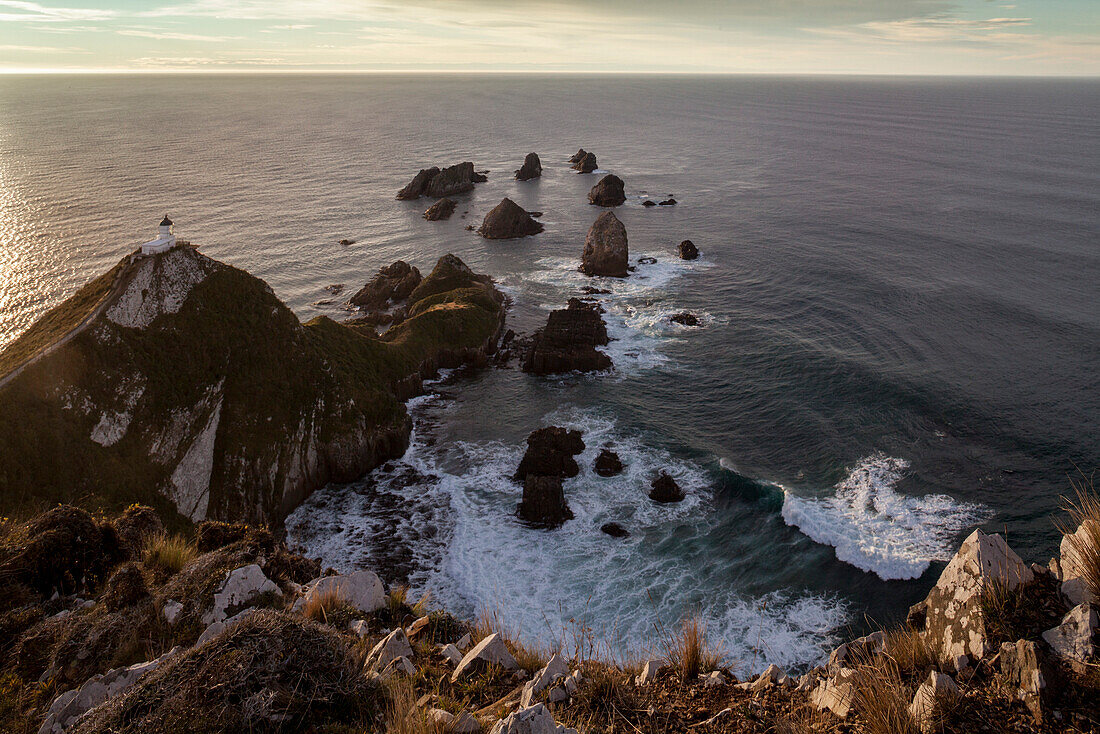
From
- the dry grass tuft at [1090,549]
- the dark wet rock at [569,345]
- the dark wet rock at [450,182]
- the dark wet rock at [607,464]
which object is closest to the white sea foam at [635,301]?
the dark wet rock at [569,345]

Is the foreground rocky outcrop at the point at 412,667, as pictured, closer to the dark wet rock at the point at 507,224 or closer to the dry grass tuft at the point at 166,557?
the dry grass tuft at the point at 166,557

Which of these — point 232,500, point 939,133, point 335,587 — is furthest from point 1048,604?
point 939,133

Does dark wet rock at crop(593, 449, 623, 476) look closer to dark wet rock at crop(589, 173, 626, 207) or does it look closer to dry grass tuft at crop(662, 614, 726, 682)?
dry grass tuft at crop(662, 614, 726, 682)

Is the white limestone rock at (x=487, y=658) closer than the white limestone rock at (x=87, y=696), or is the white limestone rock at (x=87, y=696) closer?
the white limestone rock at (x=87, y=696)

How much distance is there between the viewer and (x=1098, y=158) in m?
126

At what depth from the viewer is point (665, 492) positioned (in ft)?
103

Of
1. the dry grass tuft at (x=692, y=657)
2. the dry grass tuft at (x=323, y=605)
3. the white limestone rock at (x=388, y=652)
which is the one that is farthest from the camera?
the dry grass tuft at (x=323, y=605)

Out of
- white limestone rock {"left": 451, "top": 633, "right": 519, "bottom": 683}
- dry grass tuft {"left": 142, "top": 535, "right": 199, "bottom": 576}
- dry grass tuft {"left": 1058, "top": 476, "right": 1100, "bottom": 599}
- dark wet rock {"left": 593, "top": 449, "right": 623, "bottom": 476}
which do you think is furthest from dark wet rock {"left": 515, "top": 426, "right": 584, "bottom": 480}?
dry grass tuft {"left": 1058, "top": 476, "right": 1100, "bottom": 599}

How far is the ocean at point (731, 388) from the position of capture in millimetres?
26812

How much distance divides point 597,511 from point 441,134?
597ft

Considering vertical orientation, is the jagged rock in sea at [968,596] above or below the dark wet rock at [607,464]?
above

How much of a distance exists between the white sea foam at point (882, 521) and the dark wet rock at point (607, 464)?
29.7 feet

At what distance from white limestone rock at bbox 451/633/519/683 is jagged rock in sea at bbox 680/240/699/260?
67.0 meters

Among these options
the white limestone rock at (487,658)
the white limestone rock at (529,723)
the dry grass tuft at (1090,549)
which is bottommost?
the white limestone rock at (487,658)
